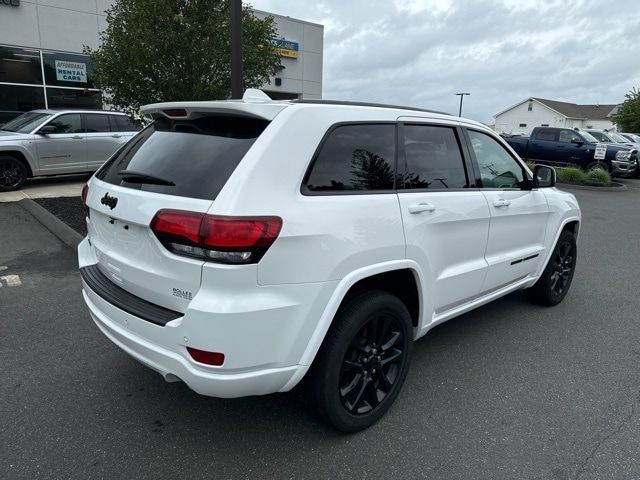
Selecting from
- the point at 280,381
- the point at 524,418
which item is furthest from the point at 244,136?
the point at 524,418

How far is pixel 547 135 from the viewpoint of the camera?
752 inches

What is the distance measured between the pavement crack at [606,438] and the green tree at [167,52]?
20.4 feet

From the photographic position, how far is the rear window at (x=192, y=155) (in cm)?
226

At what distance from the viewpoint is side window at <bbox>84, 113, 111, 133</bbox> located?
34.4 feet

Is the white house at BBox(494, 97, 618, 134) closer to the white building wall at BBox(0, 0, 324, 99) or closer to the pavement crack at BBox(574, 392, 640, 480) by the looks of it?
the white building wall at BBox(0, 0, 324, 99)

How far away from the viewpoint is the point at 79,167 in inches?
408

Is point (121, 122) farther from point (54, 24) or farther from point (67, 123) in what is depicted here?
point (54, 24)

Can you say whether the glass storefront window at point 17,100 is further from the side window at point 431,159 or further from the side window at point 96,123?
the side window at point 431,159

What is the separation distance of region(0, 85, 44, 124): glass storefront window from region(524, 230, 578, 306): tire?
16.1m

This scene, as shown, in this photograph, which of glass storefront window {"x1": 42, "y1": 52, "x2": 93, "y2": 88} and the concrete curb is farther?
glass storefront window {"x1": 42, "y1": 52, "x2": 93, "y2": 88}

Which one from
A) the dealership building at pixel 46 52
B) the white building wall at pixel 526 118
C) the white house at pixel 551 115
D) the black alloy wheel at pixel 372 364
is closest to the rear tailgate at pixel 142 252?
the black alloy wheel at pixel 372 364

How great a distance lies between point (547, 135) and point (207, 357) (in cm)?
2005

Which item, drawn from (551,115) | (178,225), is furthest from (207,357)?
(551,115)

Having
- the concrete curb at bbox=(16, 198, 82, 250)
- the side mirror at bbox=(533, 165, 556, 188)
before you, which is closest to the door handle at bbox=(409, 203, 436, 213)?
the side mirror at bbox=(533, 165, 556, 188)
